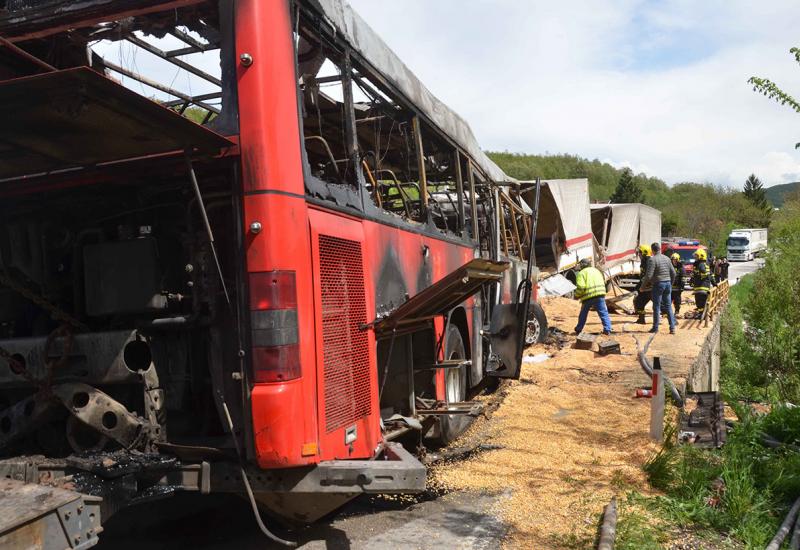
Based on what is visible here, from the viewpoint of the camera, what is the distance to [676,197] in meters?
74.6

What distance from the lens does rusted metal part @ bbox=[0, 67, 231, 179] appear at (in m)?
2.72

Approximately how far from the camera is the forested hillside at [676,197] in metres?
57.4

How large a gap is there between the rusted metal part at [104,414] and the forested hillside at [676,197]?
45726 mm

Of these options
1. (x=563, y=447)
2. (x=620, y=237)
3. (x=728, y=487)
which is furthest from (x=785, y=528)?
→ (x=620, y=237)

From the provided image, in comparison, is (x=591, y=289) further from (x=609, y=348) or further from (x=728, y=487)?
(x=728, y=487)

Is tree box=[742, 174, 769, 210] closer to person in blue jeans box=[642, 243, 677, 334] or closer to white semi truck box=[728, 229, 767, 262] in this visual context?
white semi truck box=[728, 229, 767, 262]

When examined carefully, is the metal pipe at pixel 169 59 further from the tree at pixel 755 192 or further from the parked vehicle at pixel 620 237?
the tree at pixel 755 192

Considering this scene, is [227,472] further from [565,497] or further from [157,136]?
[565,497]

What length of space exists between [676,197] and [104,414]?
3083 inches

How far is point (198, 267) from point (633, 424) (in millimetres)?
4982

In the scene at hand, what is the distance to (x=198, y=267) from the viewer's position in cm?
376

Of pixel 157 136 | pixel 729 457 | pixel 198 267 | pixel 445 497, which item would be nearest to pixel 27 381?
pixel 198 267

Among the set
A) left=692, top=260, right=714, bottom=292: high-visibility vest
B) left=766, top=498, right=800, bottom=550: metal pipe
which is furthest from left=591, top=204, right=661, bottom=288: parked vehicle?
left=766, top=498, right=800, bottom=550: metal pipe

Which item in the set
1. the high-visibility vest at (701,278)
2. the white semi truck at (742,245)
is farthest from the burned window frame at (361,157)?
the white semi truck at (742,245)
